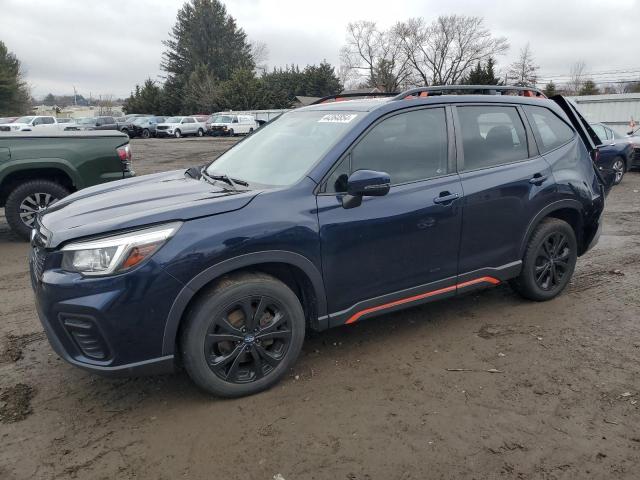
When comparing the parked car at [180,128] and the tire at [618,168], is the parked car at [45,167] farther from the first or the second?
the parked car at [180,128]

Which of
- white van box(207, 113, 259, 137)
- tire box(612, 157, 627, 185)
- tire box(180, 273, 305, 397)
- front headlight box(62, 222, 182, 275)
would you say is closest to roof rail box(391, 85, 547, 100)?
tire box(180, 273, 305, 397)

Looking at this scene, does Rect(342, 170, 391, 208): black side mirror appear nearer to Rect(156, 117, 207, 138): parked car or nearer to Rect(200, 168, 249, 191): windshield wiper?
Rect(200, 168, 249, 191): windshield wiper

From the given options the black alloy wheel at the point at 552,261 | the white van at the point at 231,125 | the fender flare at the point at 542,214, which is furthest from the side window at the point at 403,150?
the white van at the point at 231,125

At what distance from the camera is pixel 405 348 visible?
3738 mm

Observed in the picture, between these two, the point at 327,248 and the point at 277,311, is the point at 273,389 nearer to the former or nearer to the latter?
the point at 277,311

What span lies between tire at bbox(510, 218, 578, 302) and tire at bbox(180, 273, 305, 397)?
2183 millimetres

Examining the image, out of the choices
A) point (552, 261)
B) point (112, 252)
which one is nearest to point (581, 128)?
point (552, 261)

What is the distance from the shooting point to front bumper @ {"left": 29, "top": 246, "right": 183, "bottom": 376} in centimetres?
264

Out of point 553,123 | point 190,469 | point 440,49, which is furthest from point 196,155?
point 440,49

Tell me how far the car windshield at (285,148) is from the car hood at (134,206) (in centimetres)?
28

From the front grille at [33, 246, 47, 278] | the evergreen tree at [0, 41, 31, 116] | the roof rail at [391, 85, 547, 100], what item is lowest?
the front grille at [33, 246, 47, 278]

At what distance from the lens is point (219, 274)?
112 inches

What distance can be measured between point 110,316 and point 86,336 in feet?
0.70

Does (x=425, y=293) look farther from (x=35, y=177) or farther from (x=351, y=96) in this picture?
(x=35, y=177)
